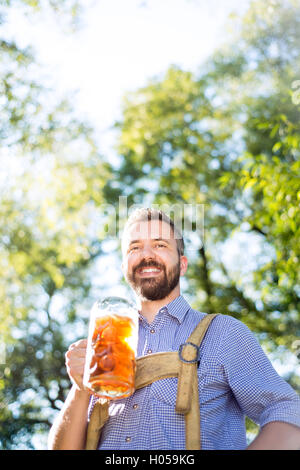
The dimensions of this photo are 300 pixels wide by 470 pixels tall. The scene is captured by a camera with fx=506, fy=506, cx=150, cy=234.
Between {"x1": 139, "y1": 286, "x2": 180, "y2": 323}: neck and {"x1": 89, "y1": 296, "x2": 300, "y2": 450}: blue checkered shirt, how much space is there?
21 centimetres

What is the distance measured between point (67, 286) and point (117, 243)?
1947 millimetres

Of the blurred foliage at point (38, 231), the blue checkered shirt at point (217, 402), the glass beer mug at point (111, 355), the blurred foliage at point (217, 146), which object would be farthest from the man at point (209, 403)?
the blurred foliage at point (217, 146)

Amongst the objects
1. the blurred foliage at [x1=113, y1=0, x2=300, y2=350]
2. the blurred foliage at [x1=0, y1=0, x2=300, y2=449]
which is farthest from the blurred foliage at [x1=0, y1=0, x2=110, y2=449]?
the blurred foliage at [x1=113, y1=0, x2=300, y2=350]

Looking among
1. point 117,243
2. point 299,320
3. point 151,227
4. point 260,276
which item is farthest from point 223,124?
point 151,227

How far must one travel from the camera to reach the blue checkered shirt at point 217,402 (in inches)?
67.9

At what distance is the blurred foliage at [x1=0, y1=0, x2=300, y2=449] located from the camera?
7809 millimetres

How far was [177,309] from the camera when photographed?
83.9 inches

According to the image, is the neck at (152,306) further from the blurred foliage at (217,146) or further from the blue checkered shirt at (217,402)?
the blurred foliage at (217,146)

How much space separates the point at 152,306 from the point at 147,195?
9.37 metres

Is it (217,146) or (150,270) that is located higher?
(217,146)

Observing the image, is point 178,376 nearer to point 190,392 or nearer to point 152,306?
point 190,392

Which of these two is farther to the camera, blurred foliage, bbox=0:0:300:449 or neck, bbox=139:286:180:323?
blurred foliage, bbox=0:0:300:449

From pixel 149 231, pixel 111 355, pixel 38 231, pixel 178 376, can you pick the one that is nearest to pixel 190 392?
pixel 178 376

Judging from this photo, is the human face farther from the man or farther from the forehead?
the man
